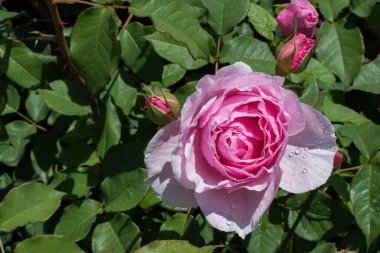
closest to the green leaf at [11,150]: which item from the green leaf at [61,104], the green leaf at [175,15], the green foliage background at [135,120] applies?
the green foliage background at [135,120]

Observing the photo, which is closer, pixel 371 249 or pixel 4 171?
pixel 371 249

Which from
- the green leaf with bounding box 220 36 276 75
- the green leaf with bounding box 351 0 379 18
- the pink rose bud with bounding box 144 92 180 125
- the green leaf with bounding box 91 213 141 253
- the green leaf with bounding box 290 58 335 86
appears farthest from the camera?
the green leaf with bounding box 351 0 379 18

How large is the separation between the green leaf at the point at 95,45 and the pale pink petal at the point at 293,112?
0.45m

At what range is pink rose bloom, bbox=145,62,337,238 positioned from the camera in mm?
1042

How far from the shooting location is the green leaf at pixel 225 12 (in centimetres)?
144

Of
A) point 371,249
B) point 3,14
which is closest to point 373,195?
point 371,249

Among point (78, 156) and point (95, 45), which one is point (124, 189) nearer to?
point (78, 156)

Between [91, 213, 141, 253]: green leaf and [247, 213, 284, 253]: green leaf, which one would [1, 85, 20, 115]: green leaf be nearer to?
[91, 213, 141, 253]: green leaf

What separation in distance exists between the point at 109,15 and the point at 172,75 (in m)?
0.39

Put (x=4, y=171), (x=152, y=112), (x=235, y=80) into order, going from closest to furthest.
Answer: (x=235, y=80), (x=152, y=112), (x=4, y=171)

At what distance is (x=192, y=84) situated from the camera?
1.36 m

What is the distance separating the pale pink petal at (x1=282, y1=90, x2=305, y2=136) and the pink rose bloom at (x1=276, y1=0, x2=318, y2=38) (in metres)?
0.41

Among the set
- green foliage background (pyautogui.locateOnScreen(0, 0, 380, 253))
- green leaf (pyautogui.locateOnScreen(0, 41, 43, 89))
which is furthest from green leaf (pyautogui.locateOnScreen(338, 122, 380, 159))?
green leaf (pyautogui.locateOnScreen(0, 41, 43, 89))

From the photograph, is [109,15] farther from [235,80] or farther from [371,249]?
[371,249]
